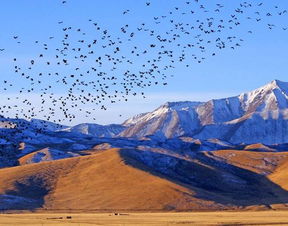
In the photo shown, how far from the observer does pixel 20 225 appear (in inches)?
5512

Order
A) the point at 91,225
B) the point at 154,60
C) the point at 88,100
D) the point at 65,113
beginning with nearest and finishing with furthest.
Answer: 1. the point at 154,60
2. the point at 88,100
3. the point at 65,113
4. the point at 91,225

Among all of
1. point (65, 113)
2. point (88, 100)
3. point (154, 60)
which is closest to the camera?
point (154, 60)

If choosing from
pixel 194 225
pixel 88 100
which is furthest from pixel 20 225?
pixel 88 100

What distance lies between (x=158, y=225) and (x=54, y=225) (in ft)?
58.9

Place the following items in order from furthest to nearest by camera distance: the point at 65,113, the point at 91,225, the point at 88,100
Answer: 1. the point at 91,225
2. the point at 65,113
3. the point at 88,100

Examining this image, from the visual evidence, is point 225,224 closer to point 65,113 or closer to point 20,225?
point 20,225

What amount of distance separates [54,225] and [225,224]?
30.3 m

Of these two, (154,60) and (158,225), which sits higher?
(154,60)

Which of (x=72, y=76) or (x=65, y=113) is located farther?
(x=65, y=113)

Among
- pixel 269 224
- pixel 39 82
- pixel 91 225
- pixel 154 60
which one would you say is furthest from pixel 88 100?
pixel 269 224

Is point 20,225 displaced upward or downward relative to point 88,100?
downward

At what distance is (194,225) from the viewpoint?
139250 mm

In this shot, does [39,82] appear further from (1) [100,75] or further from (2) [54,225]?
(2) [54,225]

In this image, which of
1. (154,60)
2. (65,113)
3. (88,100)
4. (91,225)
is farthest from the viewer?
(91,225)
